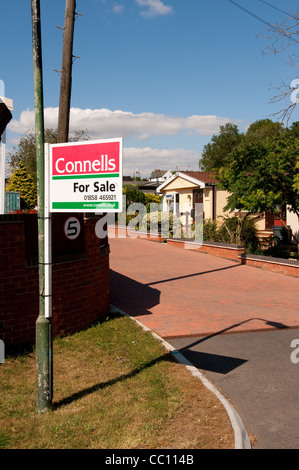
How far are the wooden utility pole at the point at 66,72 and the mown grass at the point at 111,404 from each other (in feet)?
17.3

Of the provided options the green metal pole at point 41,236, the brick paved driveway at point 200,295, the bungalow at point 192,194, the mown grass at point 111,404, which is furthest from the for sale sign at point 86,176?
the bungalow at point 192,194

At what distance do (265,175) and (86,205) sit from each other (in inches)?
427

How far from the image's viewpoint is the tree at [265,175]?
45.5 ft

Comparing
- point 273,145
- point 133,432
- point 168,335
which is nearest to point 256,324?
point 168,335

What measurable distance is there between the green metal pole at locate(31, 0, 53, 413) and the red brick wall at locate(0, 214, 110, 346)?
71.9 inches

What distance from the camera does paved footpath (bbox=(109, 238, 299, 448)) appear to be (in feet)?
16.4

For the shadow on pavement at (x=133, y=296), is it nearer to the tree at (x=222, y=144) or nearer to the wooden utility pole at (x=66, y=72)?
→ the wooden utility pole at (x=66, y=72)

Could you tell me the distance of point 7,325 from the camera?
629 cm

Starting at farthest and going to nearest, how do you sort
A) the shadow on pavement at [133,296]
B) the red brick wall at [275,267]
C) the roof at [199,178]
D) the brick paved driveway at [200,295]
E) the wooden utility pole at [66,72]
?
the roof at [199,178] → the red brick wall at [275,267] → the wooden utility pole at [66,72] → the shadow on pavement at [133,296] → the brick paved driveway at [200,295]

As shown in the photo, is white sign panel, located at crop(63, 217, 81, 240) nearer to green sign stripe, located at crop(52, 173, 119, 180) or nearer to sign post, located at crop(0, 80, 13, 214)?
green sign stripe, located at crop(52, 173, 119, 180)

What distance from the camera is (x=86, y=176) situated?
443cm

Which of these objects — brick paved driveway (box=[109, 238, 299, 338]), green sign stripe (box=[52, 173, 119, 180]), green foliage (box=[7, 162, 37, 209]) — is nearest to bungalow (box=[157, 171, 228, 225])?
brick paved driveway (box=[109, 238, 299, 338])

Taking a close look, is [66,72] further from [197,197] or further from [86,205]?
[197,197]

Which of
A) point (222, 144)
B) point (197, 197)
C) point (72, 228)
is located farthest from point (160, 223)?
point (222, 144)
